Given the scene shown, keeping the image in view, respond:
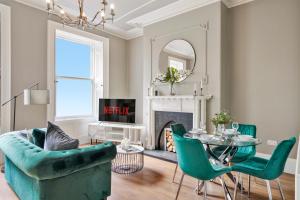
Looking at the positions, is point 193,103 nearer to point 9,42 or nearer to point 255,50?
point 255,50

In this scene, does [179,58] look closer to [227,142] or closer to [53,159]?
[227,142]

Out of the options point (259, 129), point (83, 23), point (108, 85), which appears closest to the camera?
point (83, 23)

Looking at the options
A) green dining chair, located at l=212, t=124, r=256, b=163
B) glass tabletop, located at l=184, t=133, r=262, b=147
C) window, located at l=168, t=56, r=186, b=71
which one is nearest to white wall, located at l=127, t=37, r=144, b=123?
window, located at l=168, t=56, r=186, b=71

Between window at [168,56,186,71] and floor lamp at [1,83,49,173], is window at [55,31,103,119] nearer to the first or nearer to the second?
floor lamp at [1,83,49,173]

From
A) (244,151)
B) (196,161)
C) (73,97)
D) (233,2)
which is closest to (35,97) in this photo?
(73,97)

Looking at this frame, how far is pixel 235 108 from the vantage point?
390 cm

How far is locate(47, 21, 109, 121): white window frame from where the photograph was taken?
14.0 feet

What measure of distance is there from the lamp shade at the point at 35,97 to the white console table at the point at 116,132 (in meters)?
1.75

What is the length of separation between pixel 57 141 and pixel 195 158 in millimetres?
1455

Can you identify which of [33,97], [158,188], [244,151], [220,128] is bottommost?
[158,188]

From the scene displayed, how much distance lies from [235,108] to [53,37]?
13.7ft

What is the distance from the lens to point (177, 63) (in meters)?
4.39

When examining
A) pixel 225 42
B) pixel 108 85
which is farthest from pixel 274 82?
pixel 108 85

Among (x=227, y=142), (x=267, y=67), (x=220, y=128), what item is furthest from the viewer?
(x=267, y=67)
